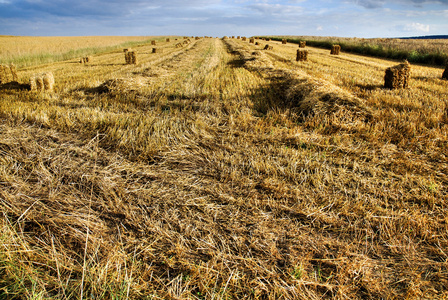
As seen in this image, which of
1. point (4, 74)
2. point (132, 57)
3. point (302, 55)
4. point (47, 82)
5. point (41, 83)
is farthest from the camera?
point (302, 55)

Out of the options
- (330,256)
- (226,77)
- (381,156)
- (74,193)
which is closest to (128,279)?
(74,193)

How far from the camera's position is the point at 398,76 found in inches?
290

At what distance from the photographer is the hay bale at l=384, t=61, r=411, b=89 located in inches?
287

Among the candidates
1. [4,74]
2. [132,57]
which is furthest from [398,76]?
[4,74]

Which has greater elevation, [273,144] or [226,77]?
[226,77]

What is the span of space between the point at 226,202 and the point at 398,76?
24.9 feet

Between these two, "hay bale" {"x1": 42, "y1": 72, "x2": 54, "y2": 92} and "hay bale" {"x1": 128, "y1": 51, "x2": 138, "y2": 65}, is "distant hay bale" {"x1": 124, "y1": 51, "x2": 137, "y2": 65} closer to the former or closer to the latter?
"hay bale" {"x1": 128, "y1": 51, "x2": 138, "y2": 65}

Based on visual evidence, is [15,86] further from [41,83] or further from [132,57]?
[132,57]

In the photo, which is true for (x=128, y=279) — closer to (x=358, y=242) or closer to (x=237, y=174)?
(x=237, y=174)

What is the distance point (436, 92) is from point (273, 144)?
6.42m

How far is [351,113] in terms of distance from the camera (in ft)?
16.4

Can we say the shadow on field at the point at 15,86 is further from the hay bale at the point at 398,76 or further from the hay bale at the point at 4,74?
the hay bale at the point at 398,76

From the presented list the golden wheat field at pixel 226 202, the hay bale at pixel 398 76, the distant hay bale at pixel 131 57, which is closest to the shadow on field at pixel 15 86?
the golden wheat field at pixel 226 202

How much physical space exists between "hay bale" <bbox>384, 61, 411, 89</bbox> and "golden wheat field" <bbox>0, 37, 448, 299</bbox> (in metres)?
2.12
